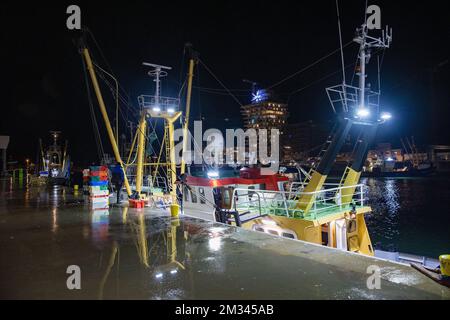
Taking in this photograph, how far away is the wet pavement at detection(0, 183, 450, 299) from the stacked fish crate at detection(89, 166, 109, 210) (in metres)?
4.46

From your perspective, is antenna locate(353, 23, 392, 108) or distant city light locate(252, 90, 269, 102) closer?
antenna locate(353, 23, 392, 108)

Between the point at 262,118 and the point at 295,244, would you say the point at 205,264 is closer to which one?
the point at 295,244

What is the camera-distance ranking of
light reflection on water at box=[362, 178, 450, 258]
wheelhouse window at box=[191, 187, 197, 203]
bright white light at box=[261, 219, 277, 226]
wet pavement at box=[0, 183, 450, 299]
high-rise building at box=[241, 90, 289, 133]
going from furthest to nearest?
high-rise building at box=[241, 90, 289, 133], light reflection on water at box=[362, 178, 450, 258], wheelhouse window at box=[191, 187, 197, 203], bright white light at box=[261, 219, 277, 226], wet pavement at box=[0, 183, 450, 299]

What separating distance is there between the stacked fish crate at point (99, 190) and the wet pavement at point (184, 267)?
4.46 meters

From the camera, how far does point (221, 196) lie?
11.4m

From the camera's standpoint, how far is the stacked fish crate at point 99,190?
44.9ft

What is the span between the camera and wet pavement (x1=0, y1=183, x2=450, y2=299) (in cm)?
443

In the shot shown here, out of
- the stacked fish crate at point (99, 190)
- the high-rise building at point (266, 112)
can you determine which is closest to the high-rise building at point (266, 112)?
the high-rise building at point (266, 112)

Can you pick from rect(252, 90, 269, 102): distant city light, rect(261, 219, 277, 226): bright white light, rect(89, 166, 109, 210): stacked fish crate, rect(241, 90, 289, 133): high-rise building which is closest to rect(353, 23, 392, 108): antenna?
rect(261, 219, 277, 226): bright white light

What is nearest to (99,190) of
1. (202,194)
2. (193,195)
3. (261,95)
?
(193,195)

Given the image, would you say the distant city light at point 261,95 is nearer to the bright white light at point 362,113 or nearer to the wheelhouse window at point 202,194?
the wheelhouse window at point 202,194

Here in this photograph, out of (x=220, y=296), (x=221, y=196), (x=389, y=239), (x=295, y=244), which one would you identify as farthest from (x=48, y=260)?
(x=389, y=239)

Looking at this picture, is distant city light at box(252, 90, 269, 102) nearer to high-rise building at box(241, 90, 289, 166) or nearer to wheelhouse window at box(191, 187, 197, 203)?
high-rise building at box(241, 90, 289, 166)

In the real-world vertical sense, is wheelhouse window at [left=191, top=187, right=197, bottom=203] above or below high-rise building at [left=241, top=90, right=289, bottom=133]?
below
